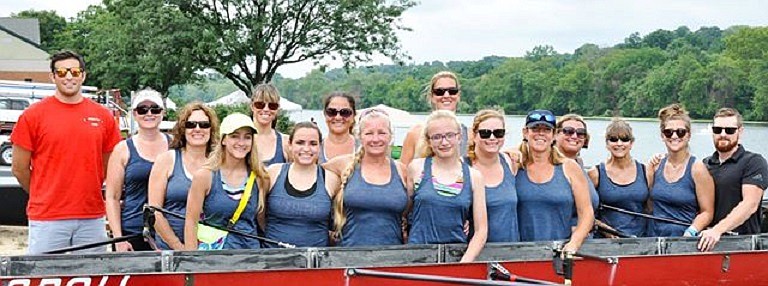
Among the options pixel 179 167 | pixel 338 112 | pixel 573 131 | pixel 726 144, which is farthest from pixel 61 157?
pixel 726 144

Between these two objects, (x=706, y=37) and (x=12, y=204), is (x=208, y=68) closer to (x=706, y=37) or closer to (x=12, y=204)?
(x=12, y=204)

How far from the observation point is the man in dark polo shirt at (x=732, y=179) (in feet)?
20.4

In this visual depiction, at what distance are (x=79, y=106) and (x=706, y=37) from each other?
104848 mm

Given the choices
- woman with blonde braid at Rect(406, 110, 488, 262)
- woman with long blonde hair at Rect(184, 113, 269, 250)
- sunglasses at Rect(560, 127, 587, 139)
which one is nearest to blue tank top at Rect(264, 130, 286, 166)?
woman with long blonde hair at Rect(184, 113, 269, 250)

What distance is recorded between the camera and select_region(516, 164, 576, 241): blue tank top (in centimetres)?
570

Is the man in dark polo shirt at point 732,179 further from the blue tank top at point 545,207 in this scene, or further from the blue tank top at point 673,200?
the blue tank top at point 545,207

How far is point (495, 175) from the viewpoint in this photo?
5.66 m

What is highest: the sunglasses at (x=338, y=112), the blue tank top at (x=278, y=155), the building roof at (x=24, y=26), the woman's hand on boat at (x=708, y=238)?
the building roof at (x=24, y=26)

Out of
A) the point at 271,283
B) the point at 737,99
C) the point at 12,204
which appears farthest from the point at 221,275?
the point at 737,99

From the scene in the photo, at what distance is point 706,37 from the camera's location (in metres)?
103

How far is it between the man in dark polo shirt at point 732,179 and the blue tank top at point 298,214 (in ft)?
8.63

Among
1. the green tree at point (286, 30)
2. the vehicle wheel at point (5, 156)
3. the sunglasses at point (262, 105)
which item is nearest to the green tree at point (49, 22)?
the green tree at point (286, 30)

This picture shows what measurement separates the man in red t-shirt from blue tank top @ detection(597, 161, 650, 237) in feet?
11.4

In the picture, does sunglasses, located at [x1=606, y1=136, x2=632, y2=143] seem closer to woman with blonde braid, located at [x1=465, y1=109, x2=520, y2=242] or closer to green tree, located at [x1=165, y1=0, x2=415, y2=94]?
woman with blonde braid, located at [x1=465, y1=109, x2=520, y2=242]
